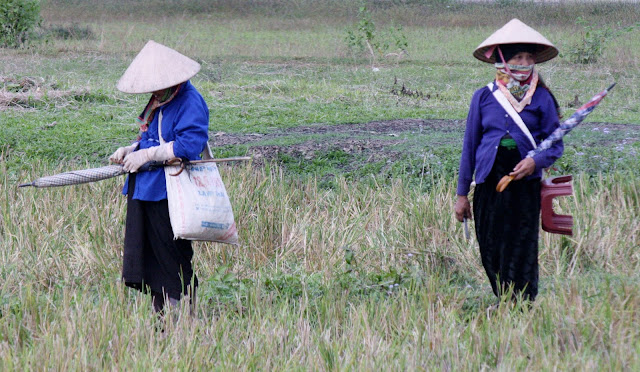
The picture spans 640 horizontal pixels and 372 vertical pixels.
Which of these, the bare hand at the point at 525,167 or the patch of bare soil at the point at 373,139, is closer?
the bare hand at the point at 525,167

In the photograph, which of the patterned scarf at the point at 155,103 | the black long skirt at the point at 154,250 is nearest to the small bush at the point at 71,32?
the patterned scarf at the point at 155,103

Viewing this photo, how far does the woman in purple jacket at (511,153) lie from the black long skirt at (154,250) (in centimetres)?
151

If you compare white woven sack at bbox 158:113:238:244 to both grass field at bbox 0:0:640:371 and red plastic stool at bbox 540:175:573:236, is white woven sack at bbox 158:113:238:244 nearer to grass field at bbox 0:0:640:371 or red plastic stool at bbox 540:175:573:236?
grass field at bbox 0:0:640:371

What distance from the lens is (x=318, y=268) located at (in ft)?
18.6

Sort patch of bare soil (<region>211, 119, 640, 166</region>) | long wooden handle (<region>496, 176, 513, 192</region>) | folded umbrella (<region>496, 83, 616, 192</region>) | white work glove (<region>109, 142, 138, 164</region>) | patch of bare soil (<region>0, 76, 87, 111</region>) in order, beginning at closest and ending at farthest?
1. folded umbrella (<region>496, 83, 616, 192</region>)
2. long wooden handle (<region>496, 176, 513, 192</region>)
3. white work glove (<region>109, 142, 138, 164</region>)
4. patch of bare soil (<region>211, 119, 640, 166</region>)
5. patch of bare soil (<region>0, 76, 87, 111</region>)

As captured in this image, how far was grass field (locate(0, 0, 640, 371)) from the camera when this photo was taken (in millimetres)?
3895

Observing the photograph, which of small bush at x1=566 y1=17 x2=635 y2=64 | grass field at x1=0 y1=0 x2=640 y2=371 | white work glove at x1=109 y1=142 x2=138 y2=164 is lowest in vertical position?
grass field at x1=0 y1=0 x2=640 y2=371

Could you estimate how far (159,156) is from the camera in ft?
14.6

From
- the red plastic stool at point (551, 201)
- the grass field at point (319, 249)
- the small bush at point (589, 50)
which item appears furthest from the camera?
the small bush at point (589, 50)

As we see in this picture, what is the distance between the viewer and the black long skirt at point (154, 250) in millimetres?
4645

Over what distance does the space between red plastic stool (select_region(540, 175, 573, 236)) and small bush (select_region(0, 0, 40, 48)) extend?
17107 mm

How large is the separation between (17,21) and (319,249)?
1591cm

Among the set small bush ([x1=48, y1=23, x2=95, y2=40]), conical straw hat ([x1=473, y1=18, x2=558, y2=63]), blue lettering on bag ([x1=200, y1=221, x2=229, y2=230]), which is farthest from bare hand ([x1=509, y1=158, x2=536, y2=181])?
small bush ([x1=48, y1=23, x2=95, y2=40])

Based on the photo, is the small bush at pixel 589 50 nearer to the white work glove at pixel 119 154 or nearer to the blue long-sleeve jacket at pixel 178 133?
the blue long-sleeve jacket at pixel 178 133
